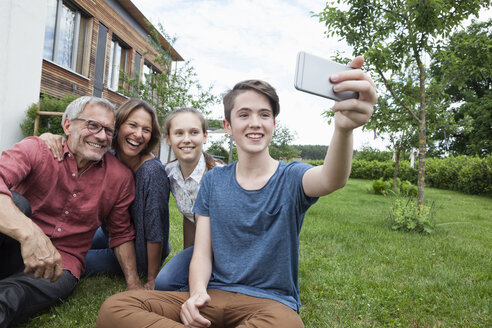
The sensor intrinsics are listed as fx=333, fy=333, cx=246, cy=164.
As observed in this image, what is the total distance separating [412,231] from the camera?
5395mm

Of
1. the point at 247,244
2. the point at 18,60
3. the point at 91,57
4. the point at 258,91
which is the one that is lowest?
the point at 247,244

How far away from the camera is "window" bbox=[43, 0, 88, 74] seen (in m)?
9.18

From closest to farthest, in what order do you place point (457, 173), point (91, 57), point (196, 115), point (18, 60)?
point (196, 115)
point (18, 60)
point (91, 57)
point (457, 173)

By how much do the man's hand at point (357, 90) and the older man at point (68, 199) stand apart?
1.70 m

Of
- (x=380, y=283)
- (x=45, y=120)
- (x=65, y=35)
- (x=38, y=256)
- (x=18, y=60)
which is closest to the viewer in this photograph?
(x=38, y=256)

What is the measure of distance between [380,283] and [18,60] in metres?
8.13

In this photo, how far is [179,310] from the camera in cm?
174

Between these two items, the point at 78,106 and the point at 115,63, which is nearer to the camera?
the point at 78,106

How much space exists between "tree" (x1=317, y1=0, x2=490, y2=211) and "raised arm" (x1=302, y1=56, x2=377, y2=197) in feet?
16.0

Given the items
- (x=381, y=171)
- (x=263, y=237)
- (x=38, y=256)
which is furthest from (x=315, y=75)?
(x=381, y=171)

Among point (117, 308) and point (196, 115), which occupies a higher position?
point (196, 115)

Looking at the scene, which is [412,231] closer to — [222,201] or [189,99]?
[222,201]

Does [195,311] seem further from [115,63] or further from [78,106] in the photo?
[115,63]

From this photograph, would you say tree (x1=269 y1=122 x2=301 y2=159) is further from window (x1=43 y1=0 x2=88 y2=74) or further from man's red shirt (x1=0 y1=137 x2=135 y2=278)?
man's red shirt (x1=0 y1=137 x2=135 y2=278)
